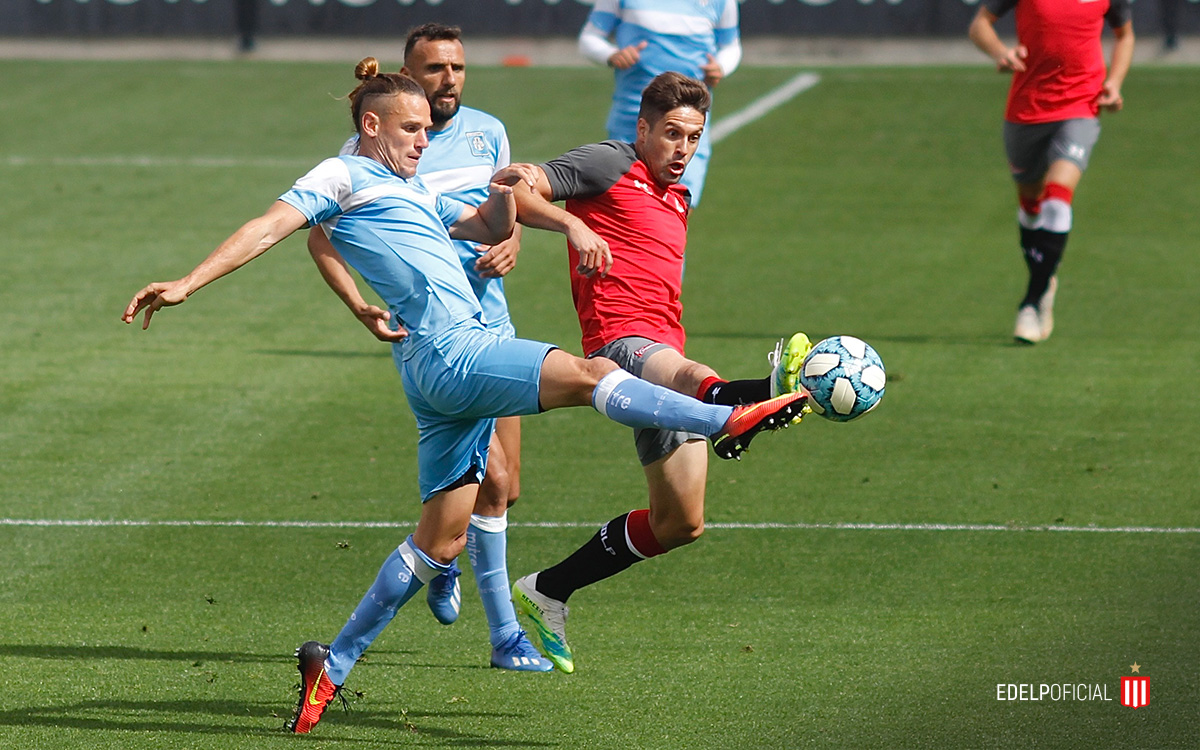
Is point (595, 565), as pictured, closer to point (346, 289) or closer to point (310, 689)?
point (310, 689)

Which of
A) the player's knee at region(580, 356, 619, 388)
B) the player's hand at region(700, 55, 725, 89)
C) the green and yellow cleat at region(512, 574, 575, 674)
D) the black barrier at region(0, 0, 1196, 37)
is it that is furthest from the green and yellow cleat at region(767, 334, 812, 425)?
the black barrier at region(0, 0, 1196, 37)

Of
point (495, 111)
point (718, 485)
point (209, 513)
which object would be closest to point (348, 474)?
point (209, 513)

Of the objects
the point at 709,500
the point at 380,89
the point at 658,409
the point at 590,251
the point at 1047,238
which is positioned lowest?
the point at 709,500


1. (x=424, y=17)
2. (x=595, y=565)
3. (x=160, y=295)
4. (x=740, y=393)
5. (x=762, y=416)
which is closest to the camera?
(x=160, y=295)

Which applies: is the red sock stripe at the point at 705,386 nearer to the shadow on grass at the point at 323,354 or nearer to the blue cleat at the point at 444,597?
the blue cleat at the point at 444,597

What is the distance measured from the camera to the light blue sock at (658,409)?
492cm

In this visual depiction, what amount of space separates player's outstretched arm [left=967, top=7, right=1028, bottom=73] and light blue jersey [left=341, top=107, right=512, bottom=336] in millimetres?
4837

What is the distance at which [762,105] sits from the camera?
21.6m

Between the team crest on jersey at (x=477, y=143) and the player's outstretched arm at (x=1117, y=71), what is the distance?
5471 millimetres

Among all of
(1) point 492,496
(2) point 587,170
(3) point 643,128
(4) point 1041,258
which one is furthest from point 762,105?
(1) point 492,496

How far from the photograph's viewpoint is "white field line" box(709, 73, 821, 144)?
65.4 feet

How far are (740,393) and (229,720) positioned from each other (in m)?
1.96

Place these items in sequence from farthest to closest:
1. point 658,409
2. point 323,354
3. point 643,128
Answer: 1. point 323,354
2. point 643,128
3. point 658,409

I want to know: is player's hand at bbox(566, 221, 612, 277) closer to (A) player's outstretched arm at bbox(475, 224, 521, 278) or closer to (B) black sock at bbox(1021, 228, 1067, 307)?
(A) player's outstretched arm at bbox(475, 224, 521, 278)
